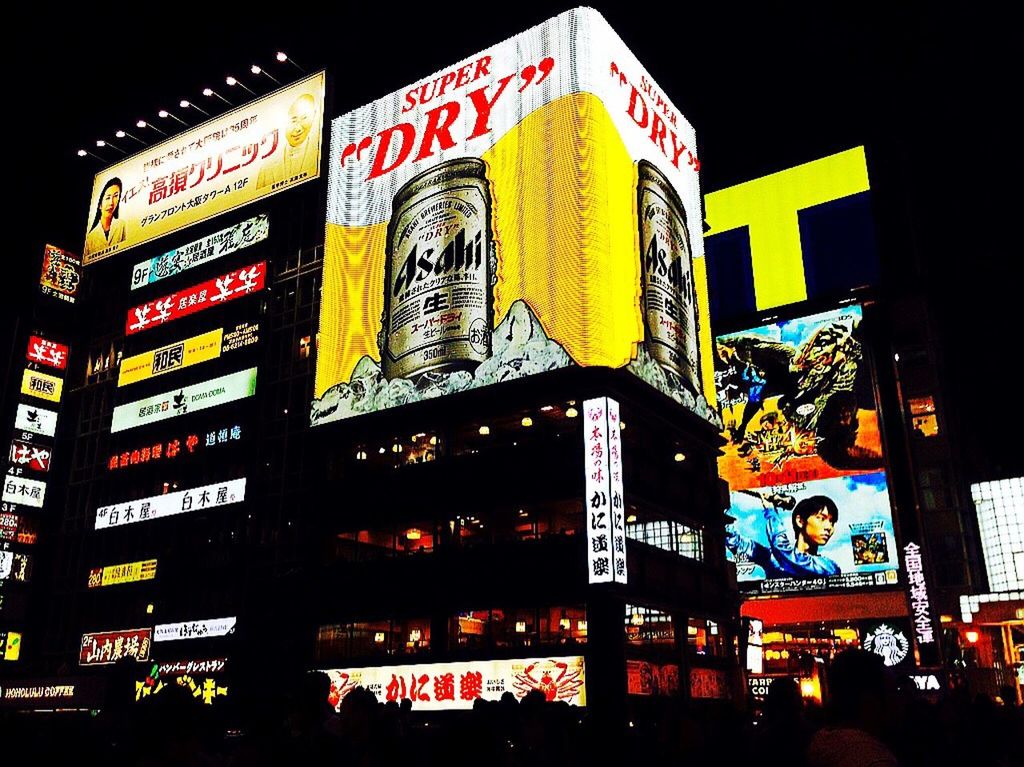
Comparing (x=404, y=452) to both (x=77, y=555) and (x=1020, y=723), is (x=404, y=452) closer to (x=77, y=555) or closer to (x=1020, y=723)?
(x=77, y=555)

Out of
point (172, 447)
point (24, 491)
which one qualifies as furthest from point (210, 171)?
point (24, 491)

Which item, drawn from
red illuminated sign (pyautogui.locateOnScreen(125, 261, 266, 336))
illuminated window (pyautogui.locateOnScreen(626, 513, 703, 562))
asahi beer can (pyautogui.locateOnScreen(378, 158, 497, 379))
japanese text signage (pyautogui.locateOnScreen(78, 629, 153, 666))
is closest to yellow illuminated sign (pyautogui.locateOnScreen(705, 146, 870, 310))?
illuminated window (pyautogui.locateOnScreen(626, 513, 703, 562))

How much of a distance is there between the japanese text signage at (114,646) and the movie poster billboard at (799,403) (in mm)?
33319

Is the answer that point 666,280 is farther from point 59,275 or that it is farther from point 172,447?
point 59,275

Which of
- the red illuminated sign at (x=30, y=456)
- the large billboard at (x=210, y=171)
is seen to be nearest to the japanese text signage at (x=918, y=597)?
the large billboard at (x=210, y=171)

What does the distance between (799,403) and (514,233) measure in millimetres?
27442

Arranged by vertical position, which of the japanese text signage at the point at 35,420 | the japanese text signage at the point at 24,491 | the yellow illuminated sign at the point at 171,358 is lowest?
the japanese text signage at the point at 24,491

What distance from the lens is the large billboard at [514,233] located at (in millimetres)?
32812

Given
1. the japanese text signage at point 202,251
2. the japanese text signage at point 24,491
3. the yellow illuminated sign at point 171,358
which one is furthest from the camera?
the japanese text signage at point 202,251

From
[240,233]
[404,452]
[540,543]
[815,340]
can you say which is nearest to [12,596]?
[240,233]

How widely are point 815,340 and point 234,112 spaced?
36328 mm

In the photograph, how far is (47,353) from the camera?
52906 millimetres

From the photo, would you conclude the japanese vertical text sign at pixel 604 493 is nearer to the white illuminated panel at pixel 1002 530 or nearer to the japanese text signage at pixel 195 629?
the japanese text signage at pixel 195 629

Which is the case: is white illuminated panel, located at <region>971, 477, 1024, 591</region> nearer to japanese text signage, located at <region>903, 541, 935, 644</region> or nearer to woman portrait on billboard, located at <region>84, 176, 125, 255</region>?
japanese text signage, located at <region>903, 541, 935, 644</region>
